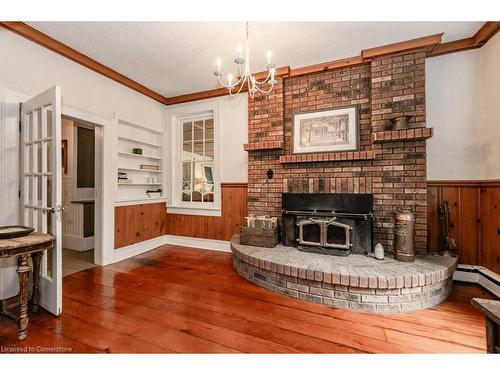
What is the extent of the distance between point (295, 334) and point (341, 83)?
3.00 m

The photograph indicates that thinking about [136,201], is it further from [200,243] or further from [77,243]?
[77,243]

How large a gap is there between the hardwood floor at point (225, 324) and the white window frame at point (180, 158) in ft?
5.30

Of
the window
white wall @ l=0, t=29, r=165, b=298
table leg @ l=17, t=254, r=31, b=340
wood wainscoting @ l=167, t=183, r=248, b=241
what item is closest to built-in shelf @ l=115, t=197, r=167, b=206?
white wall @ l=0, t=29, r=165, b=298

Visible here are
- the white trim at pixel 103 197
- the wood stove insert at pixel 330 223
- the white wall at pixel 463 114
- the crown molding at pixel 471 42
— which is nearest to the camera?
the crown molding at pixel 471 42

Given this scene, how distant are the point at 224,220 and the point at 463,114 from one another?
136 inches

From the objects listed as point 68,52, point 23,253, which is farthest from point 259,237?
point 68,52

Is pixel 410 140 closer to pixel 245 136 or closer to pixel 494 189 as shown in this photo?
pixel 494 189

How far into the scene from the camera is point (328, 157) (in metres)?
2.94

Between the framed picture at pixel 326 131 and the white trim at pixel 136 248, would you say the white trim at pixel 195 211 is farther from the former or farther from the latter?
the framed picture at pixel 326 131

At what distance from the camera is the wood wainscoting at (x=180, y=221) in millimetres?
3480

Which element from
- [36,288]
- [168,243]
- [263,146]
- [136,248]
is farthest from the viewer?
[168,243]

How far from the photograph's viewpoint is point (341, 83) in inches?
120

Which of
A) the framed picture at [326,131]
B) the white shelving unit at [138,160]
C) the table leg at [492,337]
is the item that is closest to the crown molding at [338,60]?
the framed picture at [326,131]
